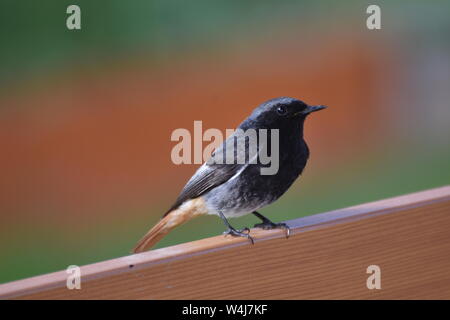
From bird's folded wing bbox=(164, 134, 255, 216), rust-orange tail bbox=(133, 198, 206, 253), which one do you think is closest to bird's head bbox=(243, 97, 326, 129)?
bird's folded wing bbox=(164, 134, 255, 216)

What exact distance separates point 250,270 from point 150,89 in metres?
3.45

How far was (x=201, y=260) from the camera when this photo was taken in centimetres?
212

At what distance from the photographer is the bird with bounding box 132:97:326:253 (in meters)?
2.81

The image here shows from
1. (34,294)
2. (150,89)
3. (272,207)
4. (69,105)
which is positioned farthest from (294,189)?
(34,294)

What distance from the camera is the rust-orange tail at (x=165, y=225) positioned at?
264 cm

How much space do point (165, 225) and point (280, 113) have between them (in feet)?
2.01

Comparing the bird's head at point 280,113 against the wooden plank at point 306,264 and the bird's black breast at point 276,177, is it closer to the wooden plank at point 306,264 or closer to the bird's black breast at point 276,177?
the bird's black breast at point 276,177

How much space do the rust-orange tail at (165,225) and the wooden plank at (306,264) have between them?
1.25 feet

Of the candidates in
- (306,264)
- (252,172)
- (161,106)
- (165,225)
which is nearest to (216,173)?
(252,172)

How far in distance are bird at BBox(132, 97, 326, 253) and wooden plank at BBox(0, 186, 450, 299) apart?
401mm

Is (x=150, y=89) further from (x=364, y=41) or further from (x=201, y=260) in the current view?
(x=201, y=260)

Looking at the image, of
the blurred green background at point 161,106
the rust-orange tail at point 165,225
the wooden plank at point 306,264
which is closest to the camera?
the wooden plank at point 306,264

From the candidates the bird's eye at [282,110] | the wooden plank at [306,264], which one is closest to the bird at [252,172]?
the bird's eye at [282,110]

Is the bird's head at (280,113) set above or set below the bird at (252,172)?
above
